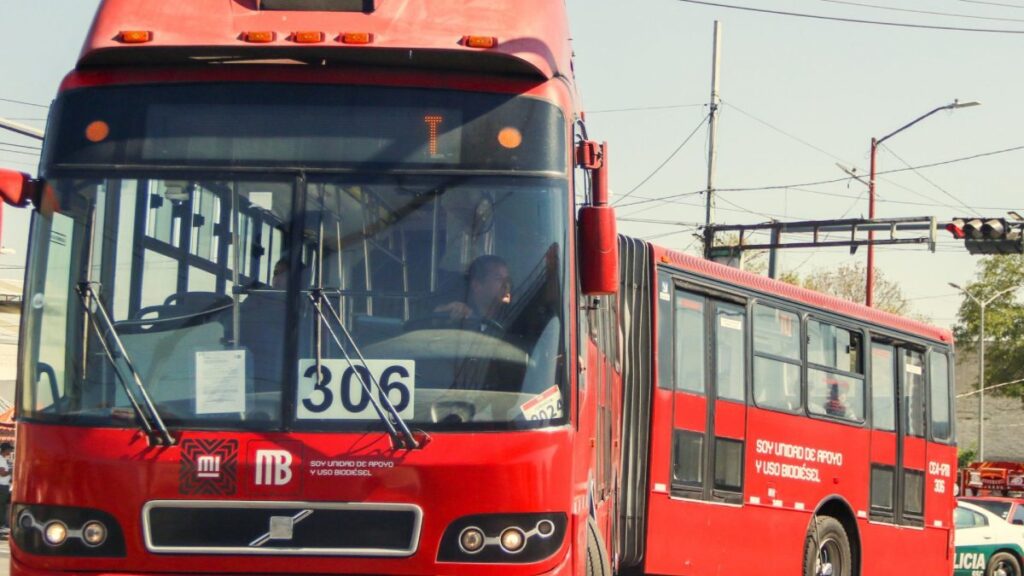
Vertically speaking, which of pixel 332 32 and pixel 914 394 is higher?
pixel 332 32

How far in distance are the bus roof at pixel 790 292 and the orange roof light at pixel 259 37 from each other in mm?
5137

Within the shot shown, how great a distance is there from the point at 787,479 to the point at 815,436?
665mm

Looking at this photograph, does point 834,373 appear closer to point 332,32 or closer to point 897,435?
point 897,435

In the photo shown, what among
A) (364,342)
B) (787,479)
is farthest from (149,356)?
(787,479)

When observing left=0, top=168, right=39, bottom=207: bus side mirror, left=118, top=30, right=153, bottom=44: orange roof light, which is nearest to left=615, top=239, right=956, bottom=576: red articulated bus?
left=118, top=30, right=153, bottom=44: orange roof light

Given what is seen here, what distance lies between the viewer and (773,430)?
12.5 meters

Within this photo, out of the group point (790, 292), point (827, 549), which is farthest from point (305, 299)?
point (827, 549)

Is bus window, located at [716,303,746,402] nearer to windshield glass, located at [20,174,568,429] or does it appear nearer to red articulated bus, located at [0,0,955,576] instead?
red articulated bus, located at [0,0,955,576]

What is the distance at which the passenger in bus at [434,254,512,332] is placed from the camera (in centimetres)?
654

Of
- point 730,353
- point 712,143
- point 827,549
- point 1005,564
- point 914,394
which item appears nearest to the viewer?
point 730,353

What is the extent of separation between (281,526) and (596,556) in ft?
8.92

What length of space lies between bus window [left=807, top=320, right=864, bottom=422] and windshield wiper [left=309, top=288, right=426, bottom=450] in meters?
7.38

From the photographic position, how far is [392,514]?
636cm

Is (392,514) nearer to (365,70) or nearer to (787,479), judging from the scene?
(365,70)
